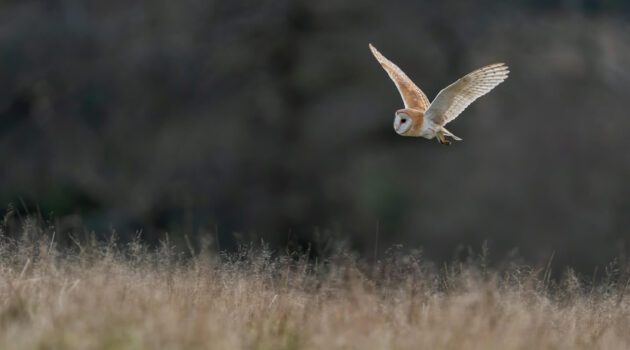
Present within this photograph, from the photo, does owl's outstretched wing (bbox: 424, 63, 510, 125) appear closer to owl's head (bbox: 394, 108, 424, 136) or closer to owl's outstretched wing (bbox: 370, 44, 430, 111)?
owl's head (bbox: 394, 108, 424, 136)

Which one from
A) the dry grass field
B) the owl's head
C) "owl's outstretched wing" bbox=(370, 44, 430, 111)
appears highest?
"owl's outstretched wing" bbox=(370, 44, 430, 111)

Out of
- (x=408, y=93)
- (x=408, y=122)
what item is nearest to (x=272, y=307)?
(x=408, y=122)

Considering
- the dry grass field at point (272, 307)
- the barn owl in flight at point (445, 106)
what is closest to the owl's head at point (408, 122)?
the barn owl in flight at point (445, 106)

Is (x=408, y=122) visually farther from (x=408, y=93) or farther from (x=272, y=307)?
(x=272, y=307)

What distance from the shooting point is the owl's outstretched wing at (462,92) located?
6.17m

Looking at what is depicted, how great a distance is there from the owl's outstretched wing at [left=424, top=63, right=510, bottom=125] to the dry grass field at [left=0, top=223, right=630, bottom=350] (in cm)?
101

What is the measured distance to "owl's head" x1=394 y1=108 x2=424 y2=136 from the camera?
Answer: 20.2 ft

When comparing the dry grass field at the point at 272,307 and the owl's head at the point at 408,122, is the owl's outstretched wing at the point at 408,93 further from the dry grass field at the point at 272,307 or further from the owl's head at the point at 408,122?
the dry grass field at the point at 272,307

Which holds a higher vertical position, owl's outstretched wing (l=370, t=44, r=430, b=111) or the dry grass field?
owl's outstretched wing (l=370, t=44, r=430, b=111)

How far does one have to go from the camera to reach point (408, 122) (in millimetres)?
6191

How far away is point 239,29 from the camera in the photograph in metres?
19.4

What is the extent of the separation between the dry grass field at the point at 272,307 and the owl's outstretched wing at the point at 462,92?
3.32 ft

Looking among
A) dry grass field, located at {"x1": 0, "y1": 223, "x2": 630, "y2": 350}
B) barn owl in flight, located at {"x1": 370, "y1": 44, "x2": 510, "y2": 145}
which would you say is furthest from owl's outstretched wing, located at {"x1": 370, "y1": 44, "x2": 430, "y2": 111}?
dry grass field, located at {"x1": 0, "y1": 223, "x2": 630, "y2": 350}

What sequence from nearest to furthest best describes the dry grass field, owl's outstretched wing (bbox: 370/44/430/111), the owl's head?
the dry grass field → the owl's head → owl's outstretched wing (bbox: 370/44/430/111)
